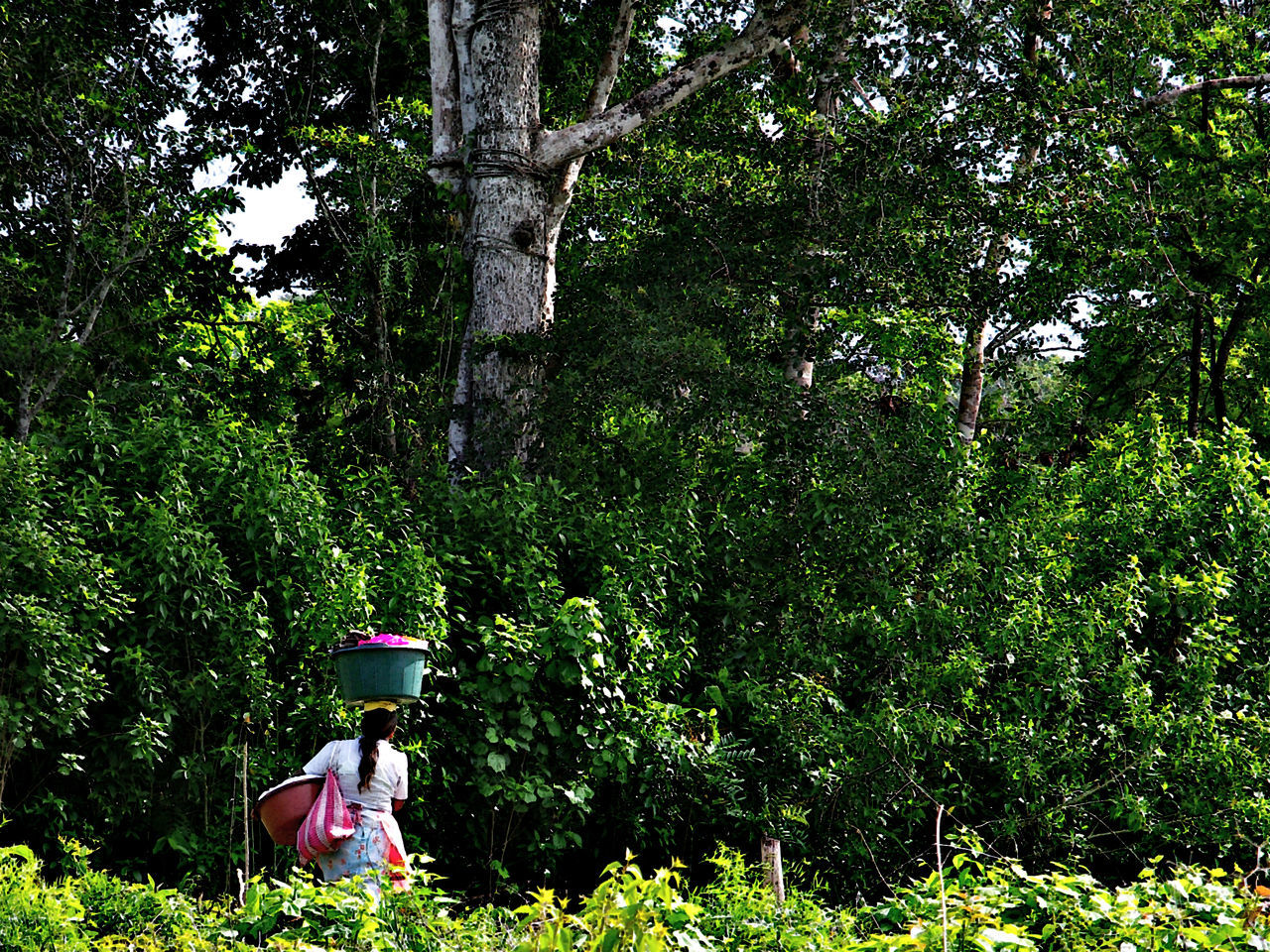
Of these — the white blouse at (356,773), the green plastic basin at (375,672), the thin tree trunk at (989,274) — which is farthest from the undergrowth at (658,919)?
the thin tree trunk at (989,274)

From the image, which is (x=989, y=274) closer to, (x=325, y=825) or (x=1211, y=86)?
(x=1211, y=86)

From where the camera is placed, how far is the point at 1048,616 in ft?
28.2

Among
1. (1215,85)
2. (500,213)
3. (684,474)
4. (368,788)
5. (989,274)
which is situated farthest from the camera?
(1215,85)

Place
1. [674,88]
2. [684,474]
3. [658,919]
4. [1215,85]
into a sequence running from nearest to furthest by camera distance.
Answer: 1. [658,919]
2. [684,474]
3. [674,88]
4. [1215,85]

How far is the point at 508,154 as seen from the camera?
1162cm

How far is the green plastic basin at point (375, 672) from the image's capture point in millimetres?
5777

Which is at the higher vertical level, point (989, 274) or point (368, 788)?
point (989, 274)

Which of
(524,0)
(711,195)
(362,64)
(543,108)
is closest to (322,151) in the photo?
(362,64)

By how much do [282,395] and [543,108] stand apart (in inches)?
181

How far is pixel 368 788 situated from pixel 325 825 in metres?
0.25

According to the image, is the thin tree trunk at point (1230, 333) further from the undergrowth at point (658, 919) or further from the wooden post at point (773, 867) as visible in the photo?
the undergrowth at point (658, 919)

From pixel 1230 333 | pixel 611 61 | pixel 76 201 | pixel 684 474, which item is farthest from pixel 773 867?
pixel 76 201

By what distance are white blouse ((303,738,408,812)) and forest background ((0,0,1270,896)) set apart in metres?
0.59

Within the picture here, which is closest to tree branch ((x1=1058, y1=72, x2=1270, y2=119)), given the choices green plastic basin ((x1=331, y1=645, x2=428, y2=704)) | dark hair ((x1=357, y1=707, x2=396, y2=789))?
green plastic basin ((x1=331, y1=645, x2=428, y2=704))
